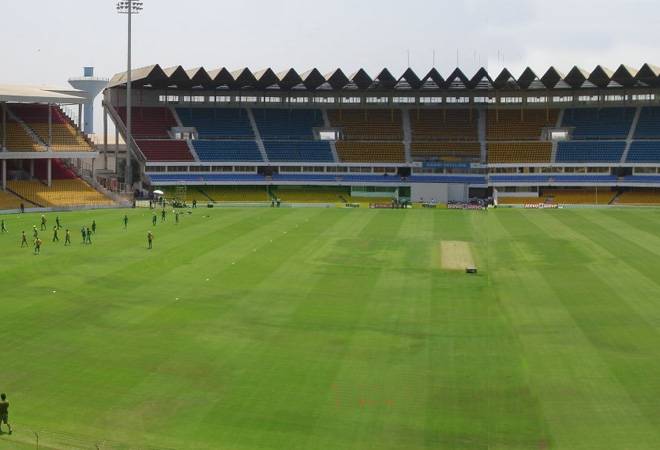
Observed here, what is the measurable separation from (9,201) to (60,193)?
21.7ft

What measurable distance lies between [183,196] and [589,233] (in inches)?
1941

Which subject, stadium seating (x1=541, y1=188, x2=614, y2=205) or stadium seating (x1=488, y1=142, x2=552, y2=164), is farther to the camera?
stadium seating (x1=488, y1=142, x2=552, y2=164)

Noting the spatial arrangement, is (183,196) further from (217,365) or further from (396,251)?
(217,365)

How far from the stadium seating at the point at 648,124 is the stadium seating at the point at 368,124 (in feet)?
97.2

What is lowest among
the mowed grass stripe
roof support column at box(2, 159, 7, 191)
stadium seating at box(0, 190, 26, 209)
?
the mowed grass stripe

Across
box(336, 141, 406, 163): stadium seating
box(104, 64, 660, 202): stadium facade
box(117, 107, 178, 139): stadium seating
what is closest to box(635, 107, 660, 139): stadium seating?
box(104, 64, 660, 202): stadium facade

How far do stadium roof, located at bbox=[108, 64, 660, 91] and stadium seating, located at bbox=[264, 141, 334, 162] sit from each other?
7.48 meters

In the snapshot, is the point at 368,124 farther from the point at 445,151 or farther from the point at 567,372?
the point at 567,372

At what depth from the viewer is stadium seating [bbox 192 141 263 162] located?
109 meters

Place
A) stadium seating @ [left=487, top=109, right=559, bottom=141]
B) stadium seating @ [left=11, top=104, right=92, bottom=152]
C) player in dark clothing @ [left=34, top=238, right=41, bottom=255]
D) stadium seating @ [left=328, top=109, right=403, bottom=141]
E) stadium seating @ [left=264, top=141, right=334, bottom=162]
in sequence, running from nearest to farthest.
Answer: player in dark clothing @ [left=34, top=238, right=41, bottom=255] < stadium seating @ [left=11, top=104, right=92, bottom=152] < stadium seating @ [left=264, top=141, right=334, bottom=162] < stadium seating @ [left=487, top=109, right=559, bottom=141] < stadium seating @ [left=328, top=109, right=403, bottom=141]

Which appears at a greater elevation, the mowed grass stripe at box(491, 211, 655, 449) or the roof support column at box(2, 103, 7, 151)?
the roof support column at box(2, 103, 7, 151)

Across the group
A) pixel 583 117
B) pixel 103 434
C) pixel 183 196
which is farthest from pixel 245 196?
pixel 103 434

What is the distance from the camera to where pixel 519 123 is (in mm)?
117312

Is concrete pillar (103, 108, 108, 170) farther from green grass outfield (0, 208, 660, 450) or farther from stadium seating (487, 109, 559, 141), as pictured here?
green grass outfield (0, 208, 660, 450)
